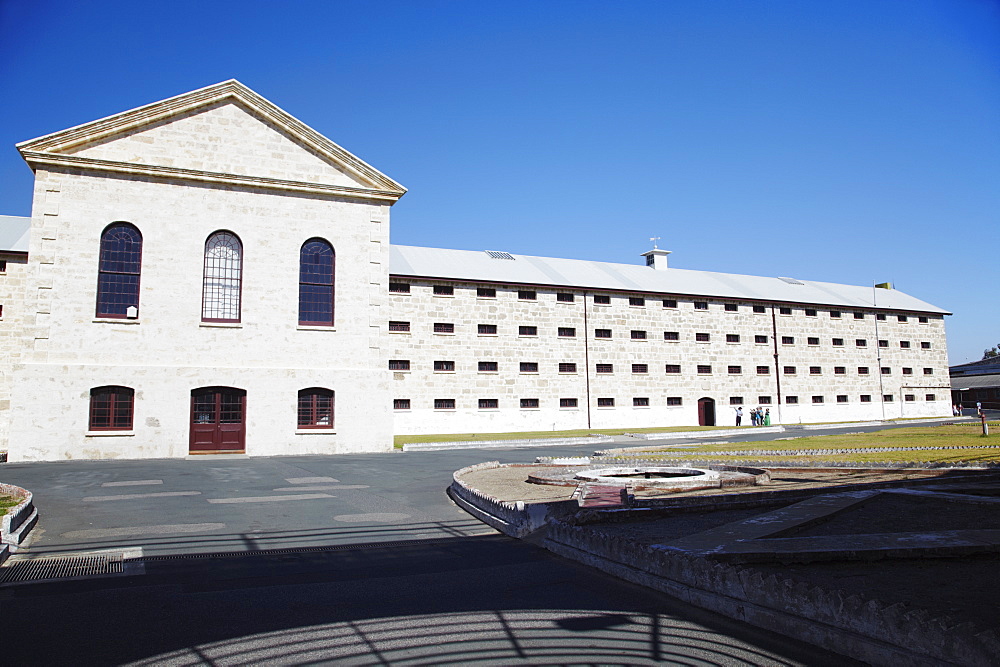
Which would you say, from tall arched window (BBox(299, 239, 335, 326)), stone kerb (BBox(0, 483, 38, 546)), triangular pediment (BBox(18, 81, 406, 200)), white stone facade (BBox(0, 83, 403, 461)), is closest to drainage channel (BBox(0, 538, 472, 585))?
stone kerb (BBox(0, 483, 38, 546))

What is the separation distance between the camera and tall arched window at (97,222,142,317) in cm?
2180

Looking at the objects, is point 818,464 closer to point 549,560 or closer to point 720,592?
point 549,560

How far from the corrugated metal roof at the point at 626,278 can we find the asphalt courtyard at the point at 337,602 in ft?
84.6

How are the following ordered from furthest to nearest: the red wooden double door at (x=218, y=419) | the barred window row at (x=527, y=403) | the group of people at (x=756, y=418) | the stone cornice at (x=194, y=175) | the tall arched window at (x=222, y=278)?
1. the group of people at (x=756, y=418)
2. the barred window row at (x=527, y=403)
3. the tall arched window at (x=222, y=278)
4. the red wooden double door at (x=218, y=419)
5. the stone cornice at (x=194, y=175)

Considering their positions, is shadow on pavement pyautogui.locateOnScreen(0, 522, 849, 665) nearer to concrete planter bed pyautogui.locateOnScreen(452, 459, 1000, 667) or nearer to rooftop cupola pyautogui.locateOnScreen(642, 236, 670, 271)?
concrete planter bed pyautogui.locateOnScreen(452, 459, 1000, 667)

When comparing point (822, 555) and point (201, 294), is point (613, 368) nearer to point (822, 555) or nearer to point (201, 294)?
point (201, 294)

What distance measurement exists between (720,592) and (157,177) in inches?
912

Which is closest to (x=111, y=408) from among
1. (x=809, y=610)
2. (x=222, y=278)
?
(x=222, y=278)

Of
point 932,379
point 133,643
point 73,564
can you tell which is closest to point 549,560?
point 133,643

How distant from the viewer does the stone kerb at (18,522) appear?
7367 mm

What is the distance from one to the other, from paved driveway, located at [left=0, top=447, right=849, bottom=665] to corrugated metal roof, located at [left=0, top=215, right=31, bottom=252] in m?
21.5

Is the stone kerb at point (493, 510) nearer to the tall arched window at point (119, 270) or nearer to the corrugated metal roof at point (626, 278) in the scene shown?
the tall arched window at point (119, 270)

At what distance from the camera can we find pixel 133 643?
4359 millimetres

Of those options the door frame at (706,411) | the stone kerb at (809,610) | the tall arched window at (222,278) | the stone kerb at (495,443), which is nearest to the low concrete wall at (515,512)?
the stone kerb at (809,610)
